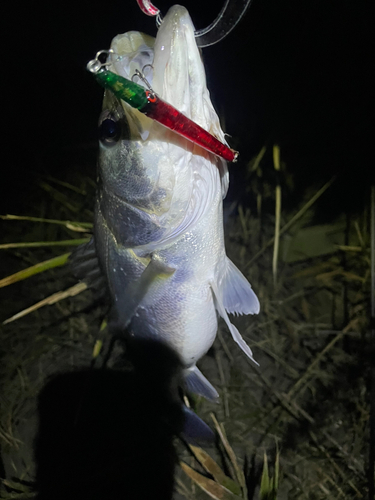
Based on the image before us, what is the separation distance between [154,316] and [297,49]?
1.91 meters

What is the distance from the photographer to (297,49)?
72.1 inches

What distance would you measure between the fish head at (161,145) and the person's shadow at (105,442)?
4.94ft

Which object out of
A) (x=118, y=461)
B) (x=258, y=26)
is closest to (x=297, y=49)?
(x=258, y=26)

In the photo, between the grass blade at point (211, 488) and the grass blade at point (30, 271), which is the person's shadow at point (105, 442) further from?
the grass blade at point (30, 271)

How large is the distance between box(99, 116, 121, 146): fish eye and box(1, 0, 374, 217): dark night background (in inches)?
45.4

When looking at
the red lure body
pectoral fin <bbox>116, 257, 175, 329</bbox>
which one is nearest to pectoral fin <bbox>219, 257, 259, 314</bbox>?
pectoral fin <bbox>116, 257, 175, 329</bbox>

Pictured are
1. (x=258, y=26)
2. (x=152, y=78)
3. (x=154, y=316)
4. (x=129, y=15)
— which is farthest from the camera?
(x=129, y=15)

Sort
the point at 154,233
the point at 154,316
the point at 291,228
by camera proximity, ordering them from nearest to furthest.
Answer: the point at 154,233 < the point at 154,316 < the point at 291,228

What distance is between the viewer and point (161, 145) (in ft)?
2.84

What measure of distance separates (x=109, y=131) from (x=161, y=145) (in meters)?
0.20

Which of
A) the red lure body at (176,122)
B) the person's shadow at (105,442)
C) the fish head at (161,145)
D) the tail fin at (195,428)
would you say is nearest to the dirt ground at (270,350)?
the person's shadow at (105,442)

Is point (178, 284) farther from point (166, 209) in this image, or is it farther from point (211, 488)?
point (211, 488)

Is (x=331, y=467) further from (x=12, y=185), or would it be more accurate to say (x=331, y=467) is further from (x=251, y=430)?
(x=12, y=185)

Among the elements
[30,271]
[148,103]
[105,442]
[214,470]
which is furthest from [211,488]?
[148,103]
